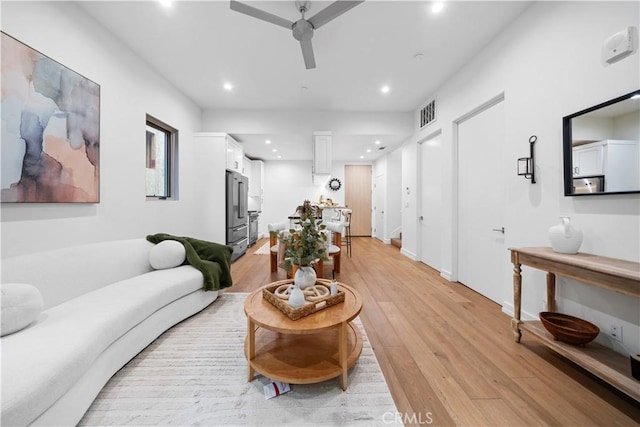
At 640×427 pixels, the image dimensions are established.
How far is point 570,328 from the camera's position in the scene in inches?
63.1

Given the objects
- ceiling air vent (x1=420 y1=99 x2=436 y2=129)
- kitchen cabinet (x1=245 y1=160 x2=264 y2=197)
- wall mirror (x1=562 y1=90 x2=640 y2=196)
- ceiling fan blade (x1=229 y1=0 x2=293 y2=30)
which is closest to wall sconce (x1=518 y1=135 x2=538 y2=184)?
wall mirror (x1=562 y1=90 x2=640 y2=196)

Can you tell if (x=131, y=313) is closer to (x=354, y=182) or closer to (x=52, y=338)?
(x=52, y=338)

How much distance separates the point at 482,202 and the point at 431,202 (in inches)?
44.5

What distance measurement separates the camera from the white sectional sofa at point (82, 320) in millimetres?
972

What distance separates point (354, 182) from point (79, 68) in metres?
6.30

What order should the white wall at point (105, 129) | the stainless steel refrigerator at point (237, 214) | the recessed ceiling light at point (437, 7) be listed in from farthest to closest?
the stainless steel refrigerator at point (237, 214) → the recessed ceiling light at point (437, 7) → the white wall at point (105, 129)

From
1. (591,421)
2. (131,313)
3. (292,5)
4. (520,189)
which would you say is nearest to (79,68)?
(292,5)

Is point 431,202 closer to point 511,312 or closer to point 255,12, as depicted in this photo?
point 511,312

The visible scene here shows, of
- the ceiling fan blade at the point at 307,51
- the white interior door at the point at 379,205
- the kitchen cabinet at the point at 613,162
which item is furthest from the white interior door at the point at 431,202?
the ceiling fan blade at the point at 307,51

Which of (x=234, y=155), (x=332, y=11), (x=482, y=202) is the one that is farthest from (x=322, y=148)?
(x=482, y=202)

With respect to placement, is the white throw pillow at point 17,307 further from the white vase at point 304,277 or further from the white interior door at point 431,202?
the white interior door at point 431,202

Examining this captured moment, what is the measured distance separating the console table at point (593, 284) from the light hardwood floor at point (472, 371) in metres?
0.18

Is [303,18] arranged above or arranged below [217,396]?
above

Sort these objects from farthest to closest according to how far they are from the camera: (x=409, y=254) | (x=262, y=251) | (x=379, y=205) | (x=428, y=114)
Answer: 1. (x=379, y=205)
2. (x=262, y=251)
3. (x=409, y=254)
4. (x=428, y=114)
